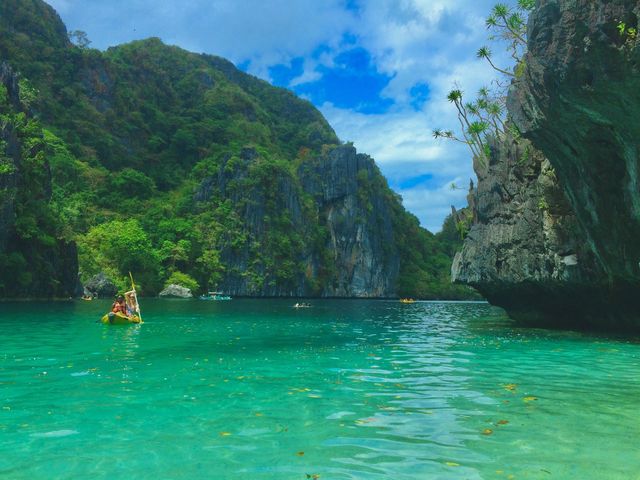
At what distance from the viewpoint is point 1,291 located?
171 ft

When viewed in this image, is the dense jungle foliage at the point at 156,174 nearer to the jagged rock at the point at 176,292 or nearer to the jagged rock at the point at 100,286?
the jagged rock at the point at 176,292

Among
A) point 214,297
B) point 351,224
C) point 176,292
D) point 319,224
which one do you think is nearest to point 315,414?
point 214,297

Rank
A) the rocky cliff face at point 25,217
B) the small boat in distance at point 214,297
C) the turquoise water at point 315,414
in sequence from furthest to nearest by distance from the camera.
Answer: the small boat in distance at point 214,297, the rocky cliff face at point 25,217, the turquoise water at point 315,414

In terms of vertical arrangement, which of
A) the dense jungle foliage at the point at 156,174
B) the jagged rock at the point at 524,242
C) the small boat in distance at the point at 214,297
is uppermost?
the dense jungle foliage at the point at 156,174

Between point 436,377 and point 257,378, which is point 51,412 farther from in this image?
point 436,377

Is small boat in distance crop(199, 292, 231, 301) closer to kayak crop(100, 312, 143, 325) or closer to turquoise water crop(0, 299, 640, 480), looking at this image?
kayak crop(100, 312, 143, 325)

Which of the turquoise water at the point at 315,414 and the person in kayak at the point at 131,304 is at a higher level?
the person in kayak at the point at 131,304

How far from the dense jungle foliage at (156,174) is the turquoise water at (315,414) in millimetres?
46340

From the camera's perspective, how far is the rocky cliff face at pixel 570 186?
630 inches

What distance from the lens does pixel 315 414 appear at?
843 centimetres

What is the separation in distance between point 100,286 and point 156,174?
2437 inches

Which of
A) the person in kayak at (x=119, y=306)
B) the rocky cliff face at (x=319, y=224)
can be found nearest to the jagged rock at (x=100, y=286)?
the rocky cliff face at (x=319, y=224)

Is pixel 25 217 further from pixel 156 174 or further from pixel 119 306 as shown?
pixel 156 174

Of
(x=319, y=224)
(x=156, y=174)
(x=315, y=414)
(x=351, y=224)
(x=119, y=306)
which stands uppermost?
(x=156, y=174)
